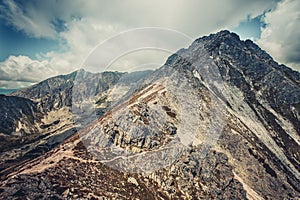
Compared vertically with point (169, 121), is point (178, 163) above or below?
below

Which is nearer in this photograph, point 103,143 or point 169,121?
point 103,143

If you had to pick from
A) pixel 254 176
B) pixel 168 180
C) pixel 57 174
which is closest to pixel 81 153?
pixel 57 174

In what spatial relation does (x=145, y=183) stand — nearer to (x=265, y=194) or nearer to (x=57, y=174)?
(x=57, y=174)

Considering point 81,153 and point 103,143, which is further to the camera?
point 103,143

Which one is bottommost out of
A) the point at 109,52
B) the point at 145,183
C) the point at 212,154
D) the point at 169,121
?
the point at 145,183

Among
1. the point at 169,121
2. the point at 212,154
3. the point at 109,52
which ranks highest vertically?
the point at 109,52

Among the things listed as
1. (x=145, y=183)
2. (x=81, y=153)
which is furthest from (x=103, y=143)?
(x=145, y=183)

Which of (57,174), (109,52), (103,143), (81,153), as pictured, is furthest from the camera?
(103,143)

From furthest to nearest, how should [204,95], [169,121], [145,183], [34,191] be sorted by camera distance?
[204,95] < [169,121] < [145,183] < [34,191]

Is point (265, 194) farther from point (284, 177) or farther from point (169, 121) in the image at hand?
point (169, 121)
